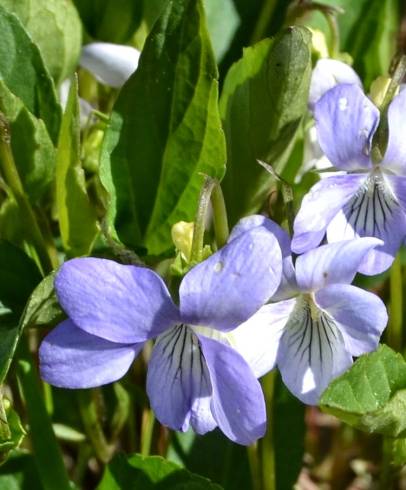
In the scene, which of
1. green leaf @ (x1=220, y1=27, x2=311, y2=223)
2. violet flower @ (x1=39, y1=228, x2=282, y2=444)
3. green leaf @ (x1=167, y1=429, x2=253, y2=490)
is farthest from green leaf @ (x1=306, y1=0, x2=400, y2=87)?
violet flower @ (x1=39, y1=228, x2=282, y2=444)

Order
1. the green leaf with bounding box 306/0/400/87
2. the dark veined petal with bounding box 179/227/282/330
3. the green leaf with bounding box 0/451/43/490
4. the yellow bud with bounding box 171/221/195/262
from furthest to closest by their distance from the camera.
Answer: the green leaf with bounding box 306/0/400/87
the green leaf with bounding box 0/451/43/490
the yellow bud with bounding box 171/221/195/262
the dark veined petal with bounding box 179/227/282/330

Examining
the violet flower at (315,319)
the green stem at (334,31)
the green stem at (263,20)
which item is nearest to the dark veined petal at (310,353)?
the violet flower at (315,319)

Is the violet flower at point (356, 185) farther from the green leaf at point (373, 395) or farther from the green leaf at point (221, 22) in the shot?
the green leaf at point (221, 22)

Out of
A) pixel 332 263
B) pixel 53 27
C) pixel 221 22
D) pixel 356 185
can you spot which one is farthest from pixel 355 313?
pixel 221 22

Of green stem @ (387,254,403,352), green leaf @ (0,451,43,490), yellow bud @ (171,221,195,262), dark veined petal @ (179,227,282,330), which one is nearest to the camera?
dark veined petal @ (179,227,282,330)

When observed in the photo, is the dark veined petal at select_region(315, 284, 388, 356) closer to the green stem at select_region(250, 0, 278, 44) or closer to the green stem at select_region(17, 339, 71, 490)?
the green stem at select_region(17, 339, 71, 490)

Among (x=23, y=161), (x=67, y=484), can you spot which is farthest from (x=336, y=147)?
(x=67, y=484)

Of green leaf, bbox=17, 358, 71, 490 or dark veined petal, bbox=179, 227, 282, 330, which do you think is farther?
green leaf, bbox=17, 358, 71, 490

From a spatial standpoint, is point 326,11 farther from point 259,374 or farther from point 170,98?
point 259,374
